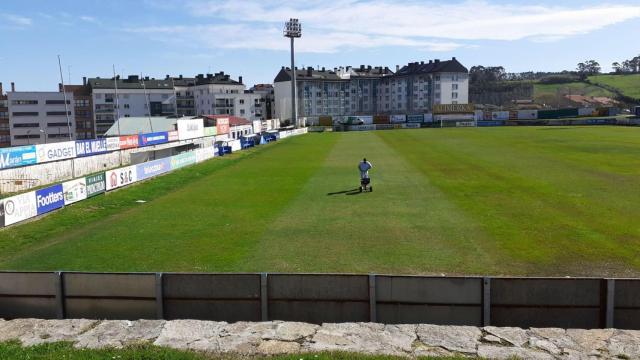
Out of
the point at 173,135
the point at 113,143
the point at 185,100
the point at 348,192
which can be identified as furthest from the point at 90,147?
the point at 185,100

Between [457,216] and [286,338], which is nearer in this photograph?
[286,338]

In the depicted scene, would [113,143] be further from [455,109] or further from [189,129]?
[455,109]

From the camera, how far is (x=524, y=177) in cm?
3669

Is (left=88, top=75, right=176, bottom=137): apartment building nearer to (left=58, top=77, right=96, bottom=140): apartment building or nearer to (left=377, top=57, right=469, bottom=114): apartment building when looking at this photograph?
(left=58, top=77, right=96, bottom=140): apartment building

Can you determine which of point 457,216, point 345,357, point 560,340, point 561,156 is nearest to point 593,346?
point 560,340

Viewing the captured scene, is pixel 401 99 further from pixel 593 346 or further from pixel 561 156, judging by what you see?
pixel 593 346

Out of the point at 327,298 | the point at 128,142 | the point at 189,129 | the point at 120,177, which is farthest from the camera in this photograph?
the point at 189,129

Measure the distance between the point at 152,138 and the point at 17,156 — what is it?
23.1 m

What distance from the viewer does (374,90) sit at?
173625 mm

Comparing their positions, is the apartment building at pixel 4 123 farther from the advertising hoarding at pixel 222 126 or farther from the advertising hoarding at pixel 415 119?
the advertising hoarding at pixel 415 119

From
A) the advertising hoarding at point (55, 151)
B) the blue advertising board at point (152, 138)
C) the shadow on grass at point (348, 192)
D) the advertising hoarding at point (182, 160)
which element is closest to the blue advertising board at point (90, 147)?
the advertising hoarding at point (55, 151)

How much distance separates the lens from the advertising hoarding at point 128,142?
5670cm

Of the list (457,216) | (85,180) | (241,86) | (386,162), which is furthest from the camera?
(241,86)

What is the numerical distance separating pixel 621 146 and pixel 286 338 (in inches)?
2191
